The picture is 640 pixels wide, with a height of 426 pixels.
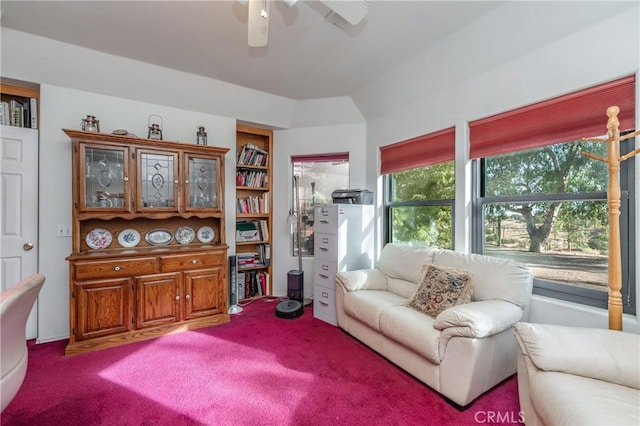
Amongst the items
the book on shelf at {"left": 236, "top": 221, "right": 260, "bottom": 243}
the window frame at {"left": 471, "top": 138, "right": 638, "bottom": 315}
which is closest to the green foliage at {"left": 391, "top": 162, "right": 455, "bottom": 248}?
the window frame at {"left": 471, "top": 138, "right": 638, "bottom": 315}

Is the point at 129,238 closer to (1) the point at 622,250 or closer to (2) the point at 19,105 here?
(2) the point at 19,105

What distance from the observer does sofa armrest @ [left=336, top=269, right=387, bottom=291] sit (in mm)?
2708

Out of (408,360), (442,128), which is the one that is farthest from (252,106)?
(408,360)

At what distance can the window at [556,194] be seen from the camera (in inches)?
Answer: 68.0

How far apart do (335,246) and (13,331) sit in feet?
7.74

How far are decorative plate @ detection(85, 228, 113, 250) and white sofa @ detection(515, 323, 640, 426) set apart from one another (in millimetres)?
3458

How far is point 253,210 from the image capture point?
3877mm

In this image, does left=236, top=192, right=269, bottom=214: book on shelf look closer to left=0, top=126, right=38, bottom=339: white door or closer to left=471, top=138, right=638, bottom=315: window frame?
left=0, top=126, right=38, bottom=339: white door

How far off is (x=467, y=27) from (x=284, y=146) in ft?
8.12

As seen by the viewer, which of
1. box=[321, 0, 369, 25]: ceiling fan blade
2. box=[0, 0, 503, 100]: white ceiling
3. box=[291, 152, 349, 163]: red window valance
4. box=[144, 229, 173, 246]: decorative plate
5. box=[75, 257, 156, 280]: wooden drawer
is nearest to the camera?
box=[321, 0, 369, 25]: ceiling fan blade

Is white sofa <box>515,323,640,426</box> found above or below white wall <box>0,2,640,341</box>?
below

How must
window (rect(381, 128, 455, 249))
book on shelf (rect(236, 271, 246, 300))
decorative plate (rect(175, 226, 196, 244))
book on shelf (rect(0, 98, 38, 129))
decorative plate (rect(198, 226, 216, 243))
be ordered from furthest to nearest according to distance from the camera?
book on shelf (rect(236, 271, 246, 300)), decorative plate (rect(198, 226, 216, 243)), decorative plate (rect(175, 226, 196, 244)), window (rect(381, 128, 455, 249)), book on shelf (rect(0, 98, 38, 129))

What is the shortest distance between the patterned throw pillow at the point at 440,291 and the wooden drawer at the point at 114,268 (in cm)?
239

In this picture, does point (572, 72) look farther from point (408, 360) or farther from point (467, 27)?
point (408, 360)
